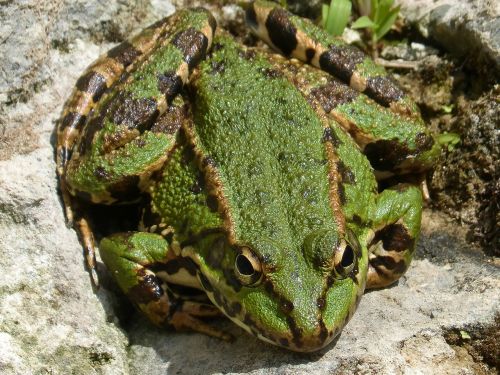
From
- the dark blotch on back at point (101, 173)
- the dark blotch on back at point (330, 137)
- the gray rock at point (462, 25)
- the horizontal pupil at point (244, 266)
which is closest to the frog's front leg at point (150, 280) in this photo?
the dark blotch on back at point (101, 173)

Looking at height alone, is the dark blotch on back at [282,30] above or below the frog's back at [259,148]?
above

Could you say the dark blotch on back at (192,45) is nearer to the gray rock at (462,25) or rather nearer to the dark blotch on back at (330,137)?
the dark blotch on back at (330,137)

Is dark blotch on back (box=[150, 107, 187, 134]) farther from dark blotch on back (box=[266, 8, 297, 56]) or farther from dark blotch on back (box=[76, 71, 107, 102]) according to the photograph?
dark blotch on back (box=[266, 8, 297, 56])

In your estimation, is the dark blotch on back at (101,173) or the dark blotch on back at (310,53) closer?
the dark blotch on back at (101,173)

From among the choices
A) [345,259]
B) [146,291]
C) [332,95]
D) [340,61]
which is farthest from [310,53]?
[146,291]

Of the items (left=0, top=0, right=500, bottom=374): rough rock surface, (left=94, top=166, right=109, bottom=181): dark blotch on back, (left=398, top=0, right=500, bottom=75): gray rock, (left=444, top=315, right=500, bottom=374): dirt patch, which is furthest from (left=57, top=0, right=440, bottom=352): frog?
(left=398, top=0, right=500, bottom=75): gray rock

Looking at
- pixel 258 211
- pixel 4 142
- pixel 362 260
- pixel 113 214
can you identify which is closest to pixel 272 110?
pixel 258 211

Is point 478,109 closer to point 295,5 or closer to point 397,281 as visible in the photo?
point 397,281

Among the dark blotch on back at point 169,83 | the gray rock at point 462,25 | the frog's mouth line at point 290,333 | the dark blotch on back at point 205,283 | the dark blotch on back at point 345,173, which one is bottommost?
the dark blotch on back at point 205,283
